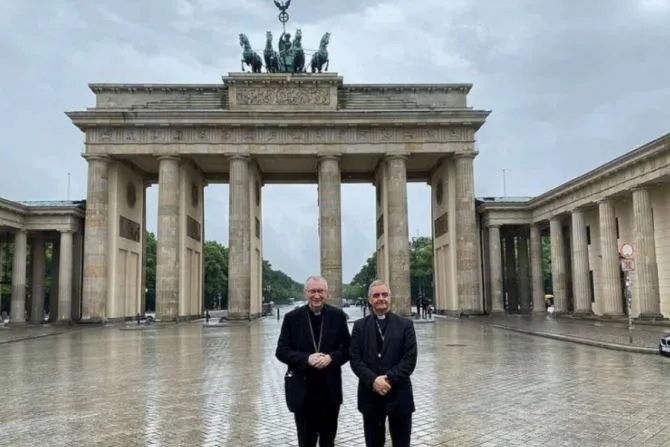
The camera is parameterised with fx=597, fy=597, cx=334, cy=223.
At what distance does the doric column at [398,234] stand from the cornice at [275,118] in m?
3.14

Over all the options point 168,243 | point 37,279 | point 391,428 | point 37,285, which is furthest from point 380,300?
point 37,279

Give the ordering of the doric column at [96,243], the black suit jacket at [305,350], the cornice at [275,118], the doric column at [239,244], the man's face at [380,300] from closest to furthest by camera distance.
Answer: the man's face at [380,300]
the black suit jacket at [305,350]
the doric column at [96,243]
the doric column at [239,244]
the cornice at [275,118]

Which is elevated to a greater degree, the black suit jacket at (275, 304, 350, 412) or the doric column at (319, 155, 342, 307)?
the doric column at (319, 155, 342, 307)

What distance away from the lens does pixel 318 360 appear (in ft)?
18.7

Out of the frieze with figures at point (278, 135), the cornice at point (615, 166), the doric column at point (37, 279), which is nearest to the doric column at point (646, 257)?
the cornice at point (615, 166)

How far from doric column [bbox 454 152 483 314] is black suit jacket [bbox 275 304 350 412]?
4079cm

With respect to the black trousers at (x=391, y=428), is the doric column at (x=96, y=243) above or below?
above

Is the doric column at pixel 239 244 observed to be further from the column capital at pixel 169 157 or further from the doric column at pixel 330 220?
the doric column at pixel 330 220

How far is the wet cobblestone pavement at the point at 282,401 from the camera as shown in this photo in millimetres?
8031

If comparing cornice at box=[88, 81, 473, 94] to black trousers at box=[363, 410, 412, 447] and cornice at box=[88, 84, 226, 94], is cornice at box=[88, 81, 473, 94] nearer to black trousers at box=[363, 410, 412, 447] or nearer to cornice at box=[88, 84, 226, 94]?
cornice at box=[88, 84, 226, 94]

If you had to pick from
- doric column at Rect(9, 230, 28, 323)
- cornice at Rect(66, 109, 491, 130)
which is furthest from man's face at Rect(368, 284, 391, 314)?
doric column at Rect(9, 230, 28, 323)

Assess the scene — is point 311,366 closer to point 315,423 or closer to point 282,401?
point 315,423

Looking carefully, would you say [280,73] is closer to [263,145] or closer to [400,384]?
[263,145]

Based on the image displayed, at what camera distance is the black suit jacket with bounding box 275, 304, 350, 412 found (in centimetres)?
585
